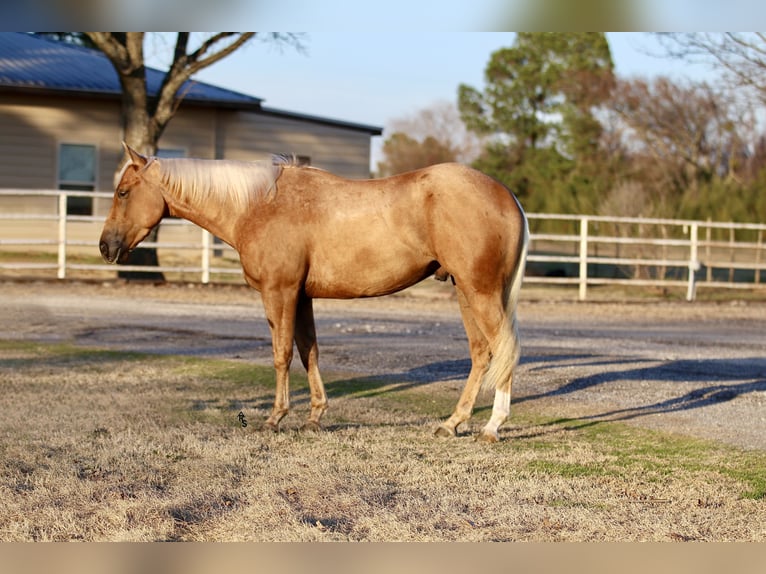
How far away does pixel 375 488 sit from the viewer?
504 centimetres

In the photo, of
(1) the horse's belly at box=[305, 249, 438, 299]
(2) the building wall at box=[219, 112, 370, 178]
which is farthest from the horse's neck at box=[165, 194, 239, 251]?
(2) the building wall at box=[219, 112, 370, 178]

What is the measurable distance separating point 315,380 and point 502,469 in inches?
69.0

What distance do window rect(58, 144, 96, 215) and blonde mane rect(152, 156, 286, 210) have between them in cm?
1663

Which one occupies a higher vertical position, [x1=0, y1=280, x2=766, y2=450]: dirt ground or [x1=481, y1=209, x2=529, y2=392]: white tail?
[x1=481, y1=209, x2=529, y2=392]: white tail

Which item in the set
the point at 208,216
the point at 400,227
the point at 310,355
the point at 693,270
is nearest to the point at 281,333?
the point at 310,355

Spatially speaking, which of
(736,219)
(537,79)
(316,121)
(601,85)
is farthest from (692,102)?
(316,121)

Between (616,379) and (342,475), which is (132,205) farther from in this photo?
(616,379)

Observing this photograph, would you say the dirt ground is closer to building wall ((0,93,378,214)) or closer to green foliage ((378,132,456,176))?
building wall ((0,93,378,214))

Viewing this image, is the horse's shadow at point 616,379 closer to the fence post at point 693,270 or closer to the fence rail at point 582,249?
the fence rail at point 582,249

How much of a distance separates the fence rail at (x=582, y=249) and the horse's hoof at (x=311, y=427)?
1084 centimetres

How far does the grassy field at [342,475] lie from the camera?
4.30 m

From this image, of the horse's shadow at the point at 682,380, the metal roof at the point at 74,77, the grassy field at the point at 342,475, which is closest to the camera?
the grassy field at the point at 342,475

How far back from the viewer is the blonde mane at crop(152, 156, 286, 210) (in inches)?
263

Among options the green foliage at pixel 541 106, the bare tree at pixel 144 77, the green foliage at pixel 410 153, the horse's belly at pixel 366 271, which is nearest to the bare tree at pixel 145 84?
the bare tree at pixel 144 77
